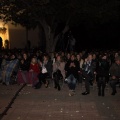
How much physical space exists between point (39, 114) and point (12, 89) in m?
5.17

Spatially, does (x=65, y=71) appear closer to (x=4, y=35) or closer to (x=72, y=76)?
(x=72, y=76)

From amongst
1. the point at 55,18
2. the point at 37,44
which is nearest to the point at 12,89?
the point at 55,18

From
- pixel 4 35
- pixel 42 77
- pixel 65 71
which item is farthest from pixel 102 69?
pixel 4 35

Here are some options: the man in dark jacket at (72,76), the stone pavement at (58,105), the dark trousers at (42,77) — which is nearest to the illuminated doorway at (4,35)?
the dark trousers at (42,77)

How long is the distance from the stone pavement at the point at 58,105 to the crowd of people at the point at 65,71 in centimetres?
47

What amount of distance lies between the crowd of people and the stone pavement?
474 mm

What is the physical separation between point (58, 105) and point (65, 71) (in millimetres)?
3476

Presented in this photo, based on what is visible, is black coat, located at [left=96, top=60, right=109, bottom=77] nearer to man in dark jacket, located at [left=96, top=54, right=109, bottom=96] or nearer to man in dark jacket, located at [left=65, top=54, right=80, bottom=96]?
man in dark jacket, located at [left=96, top=54, right=109, bottom=96]

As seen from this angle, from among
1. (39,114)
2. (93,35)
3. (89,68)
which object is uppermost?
(93,35)

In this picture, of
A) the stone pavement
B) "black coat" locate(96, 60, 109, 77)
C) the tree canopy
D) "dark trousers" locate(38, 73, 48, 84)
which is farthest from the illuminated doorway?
"black coat" locate(96, 60, 109, 77)

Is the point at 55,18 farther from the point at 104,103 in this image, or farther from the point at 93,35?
the point at 104,103

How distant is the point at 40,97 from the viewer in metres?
12.3

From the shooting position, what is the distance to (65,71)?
1409 centimetres

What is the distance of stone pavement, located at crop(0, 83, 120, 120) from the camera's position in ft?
30.5
